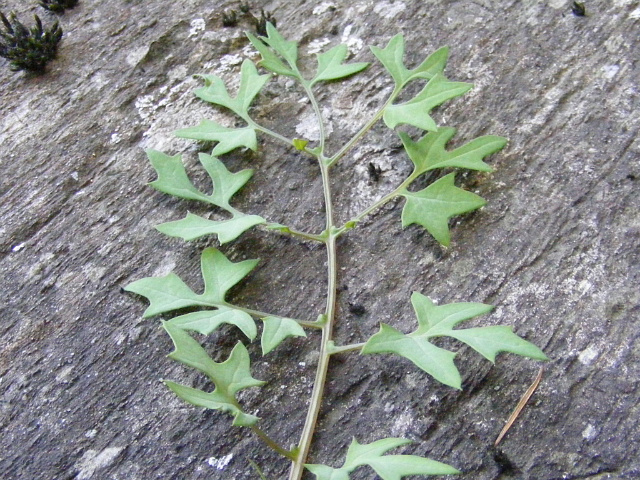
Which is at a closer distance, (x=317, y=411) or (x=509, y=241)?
(x=317, y=411)

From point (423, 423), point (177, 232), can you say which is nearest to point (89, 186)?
point (177, 232)

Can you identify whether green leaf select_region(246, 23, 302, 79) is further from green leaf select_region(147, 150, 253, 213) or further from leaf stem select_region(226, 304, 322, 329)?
leaf stem select_region(226, 304, 322, 329)

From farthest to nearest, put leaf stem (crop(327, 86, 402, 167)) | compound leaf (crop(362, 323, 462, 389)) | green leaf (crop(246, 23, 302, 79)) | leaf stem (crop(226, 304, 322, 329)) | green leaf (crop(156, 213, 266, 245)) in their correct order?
green leaf (crop(246, 23, 302, 79)) → leaf stem (crop(327, 86, 402, 167)) → green leaf (crop(156, 213, 266, 245)) → leaf stem (crop(226, 304, 322, 329)) → compound leaf (crop(362, 323, 462, 389))

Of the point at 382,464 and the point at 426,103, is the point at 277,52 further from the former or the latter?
the point at 382,464

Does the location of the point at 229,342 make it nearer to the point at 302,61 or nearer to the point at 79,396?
the point at 79,396

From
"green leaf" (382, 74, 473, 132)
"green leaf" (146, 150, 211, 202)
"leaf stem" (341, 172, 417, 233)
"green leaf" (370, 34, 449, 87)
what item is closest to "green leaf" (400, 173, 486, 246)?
"leaf stem" (341, 172, 417, 233)

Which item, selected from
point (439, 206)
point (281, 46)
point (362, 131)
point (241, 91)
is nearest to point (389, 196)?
point (439, 206)

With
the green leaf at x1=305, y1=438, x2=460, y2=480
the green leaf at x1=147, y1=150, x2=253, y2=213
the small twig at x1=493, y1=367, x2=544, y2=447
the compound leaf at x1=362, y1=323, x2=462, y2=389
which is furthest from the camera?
the green leaf at x1=147, y1=150, x2=253, y2=213
